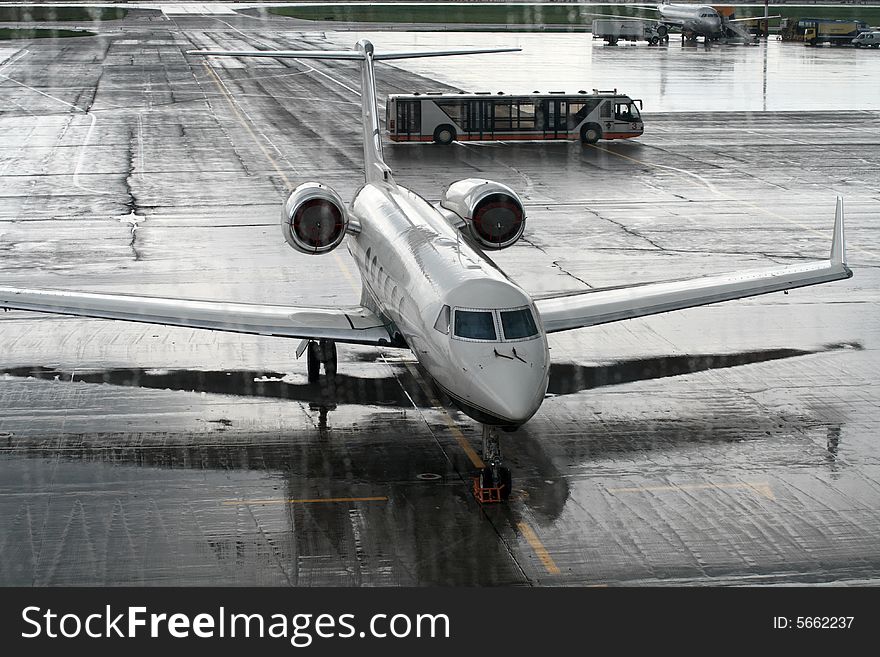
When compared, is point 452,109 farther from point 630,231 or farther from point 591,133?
point 630,231

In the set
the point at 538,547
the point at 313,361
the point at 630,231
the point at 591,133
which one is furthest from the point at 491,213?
the point at 591,133

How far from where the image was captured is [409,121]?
52750 mm

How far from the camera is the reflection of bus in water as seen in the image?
173 ft

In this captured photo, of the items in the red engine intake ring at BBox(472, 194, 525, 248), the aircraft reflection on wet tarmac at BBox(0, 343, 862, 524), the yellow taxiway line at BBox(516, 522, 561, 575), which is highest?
the red engine intake ring at BBox(472, 194, 525, 248)

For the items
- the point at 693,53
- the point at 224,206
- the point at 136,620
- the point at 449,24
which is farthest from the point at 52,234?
the point at 449,24

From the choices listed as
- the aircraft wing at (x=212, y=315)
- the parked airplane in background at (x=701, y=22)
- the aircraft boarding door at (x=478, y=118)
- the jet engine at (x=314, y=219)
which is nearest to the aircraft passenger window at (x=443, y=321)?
the aircraft wing at (x=212, y=315)

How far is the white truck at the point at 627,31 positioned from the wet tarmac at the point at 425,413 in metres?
68.3

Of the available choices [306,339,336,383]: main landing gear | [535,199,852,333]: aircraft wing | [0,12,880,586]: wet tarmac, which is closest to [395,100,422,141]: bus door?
[0,12,880,586]: wet tarmac

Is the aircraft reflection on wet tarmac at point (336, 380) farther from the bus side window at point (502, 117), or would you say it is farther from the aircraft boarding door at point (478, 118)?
the bus side window at point (502, 117)

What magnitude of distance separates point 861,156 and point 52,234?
105 ft

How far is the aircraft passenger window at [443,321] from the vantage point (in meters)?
17.2

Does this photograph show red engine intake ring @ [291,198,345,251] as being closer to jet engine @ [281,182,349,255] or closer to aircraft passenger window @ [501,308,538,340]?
jet engine @ [281,182,349,255]

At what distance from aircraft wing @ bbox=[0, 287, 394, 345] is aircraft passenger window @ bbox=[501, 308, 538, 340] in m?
3.58

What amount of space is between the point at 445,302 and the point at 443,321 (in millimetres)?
290
